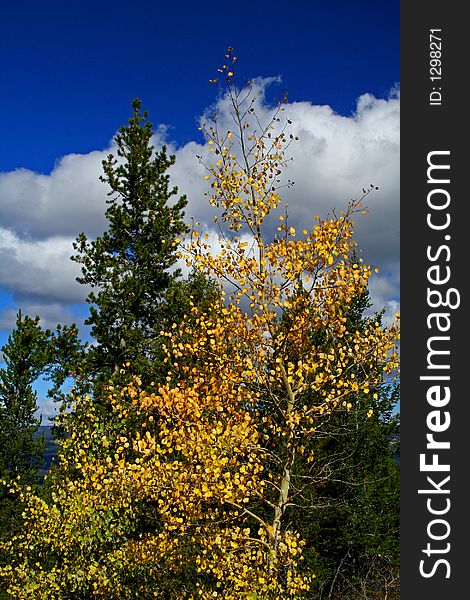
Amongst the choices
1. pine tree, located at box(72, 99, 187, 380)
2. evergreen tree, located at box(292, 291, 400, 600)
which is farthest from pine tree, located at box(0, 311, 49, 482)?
evergreen tree, located at box(292, 291, 400, 600)

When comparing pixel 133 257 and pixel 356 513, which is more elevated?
pixel 133 257

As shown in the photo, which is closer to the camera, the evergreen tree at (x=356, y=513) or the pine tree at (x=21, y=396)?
the evergreen tree at (x=356, y=513)

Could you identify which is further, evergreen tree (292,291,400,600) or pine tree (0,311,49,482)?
pine tree (0,311,49,482)

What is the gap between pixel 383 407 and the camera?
2548 centimetres

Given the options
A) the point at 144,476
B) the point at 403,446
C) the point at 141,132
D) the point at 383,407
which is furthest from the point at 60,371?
the point at 403,446

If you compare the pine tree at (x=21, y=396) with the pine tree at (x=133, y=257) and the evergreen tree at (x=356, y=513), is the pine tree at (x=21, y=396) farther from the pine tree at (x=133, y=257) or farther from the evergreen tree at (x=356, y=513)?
the evergreen tree at (x=356, y=513)

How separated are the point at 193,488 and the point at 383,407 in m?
18.2

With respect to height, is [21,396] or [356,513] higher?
[21,396]

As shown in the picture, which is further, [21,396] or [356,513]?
[21,396]

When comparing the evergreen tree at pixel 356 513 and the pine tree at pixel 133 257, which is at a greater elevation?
the pine tree at pixel 133 257

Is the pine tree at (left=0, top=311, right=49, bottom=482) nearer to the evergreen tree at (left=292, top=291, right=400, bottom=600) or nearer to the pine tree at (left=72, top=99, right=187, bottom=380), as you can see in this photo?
the pine tree at (left=72, top=99, right=187, bottom=380)

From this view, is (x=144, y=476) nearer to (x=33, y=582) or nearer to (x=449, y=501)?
(x=449, y=501)

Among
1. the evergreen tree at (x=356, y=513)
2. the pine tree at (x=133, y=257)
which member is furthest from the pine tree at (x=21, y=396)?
the evergreen tree at (x=356, y=513)

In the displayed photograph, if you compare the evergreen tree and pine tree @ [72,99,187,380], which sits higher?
pine tree @ [72,99,187,380]
